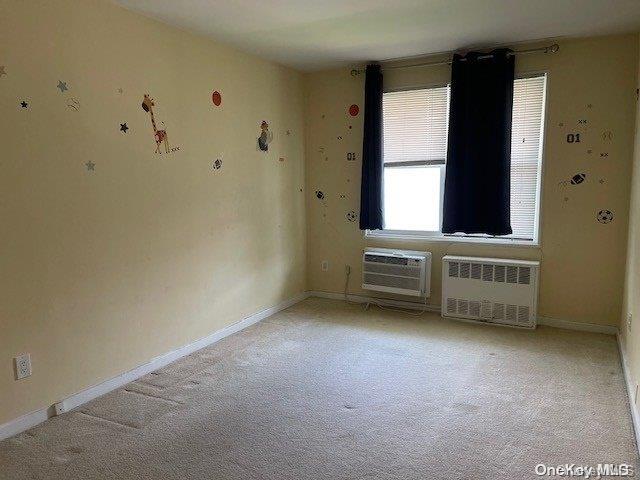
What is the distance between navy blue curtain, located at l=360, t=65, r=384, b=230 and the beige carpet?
1.30m

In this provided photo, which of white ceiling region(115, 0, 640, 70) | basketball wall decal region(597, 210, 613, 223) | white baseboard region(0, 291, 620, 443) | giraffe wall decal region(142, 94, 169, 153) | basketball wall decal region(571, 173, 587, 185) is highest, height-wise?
white ceiling region(115, 0, 640, 70)

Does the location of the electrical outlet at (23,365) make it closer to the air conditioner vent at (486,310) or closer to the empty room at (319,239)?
the empty room at (319,239)

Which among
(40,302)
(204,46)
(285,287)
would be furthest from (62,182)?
(285,287)

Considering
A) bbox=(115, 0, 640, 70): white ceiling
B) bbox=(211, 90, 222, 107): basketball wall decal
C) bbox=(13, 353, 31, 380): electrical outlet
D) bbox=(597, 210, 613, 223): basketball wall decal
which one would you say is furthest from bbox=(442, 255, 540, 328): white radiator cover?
bbox=(13, 353, 31, 380): electrical outlet

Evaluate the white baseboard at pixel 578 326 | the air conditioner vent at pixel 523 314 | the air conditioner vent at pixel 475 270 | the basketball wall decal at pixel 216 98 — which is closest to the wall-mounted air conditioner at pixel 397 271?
the air conditioner vent at pixel 475 270

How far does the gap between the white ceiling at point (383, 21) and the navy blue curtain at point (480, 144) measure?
23 cm

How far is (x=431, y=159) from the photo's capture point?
167 inches

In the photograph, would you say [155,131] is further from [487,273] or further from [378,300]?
[487,273]

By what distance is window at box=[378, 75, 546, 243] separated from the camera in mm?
3828

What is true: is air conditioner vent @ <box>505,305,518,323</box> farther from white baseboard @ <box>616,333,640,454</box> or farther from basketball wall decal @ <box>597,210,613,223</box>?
basketball wall decal @ <box>597,210,613,223</box>

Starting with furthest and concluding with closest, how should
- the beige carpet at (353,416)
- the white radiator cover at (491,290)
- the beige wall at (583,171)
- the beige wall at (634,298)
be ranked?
1. the white radiator cover at (491,290)
2. the beige wall at (583,171)
3. the beige wall at (634,298)
4. the beige carpet at (353,416)

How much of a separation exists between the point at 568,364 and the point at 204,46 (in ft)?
11.4

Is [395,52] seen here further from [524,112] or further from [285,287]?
[285,287]

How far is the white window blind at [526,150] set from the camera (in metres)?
3.79
